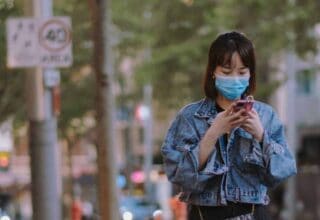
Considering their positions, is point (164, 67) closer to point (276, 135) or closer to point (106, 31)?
point (106, 31)

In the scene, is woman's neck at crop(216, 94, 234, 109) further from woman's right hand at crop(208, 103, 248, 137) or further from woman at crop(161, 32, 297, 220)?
woman's right hand at crop(208, 103, 248, 137)

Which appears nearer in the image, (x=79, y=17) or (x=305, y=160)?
(x=79, y=17)

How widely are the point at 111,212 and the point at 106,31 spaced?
5.30ft

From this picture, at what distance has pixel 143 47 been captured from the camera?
25.5 m

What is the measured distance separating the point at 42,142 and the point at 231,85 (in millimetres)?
6340

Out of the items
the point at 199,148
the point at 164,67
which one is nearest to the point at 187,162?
the point at 199,148

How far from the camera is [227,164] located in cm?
405

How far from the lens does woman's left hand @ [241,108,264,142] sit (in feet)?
12.9

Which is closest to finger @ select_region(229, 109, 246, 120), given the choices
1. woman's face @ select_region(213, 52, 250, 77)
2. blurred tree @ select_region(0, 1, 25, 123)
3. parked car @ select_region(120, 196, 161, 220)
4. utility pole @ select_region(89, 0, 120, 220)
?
woman's face @ select_region(213, 52, 250, 77)

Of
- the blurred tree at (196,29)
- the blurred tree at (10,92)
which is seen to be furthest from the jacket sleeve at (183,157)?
the blurred tree at (196,29)

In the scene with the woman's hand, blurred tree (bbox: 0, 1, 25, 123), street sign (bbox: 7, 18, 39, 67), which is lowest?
blurred tree (bbox: 0, 1, 25, 123)

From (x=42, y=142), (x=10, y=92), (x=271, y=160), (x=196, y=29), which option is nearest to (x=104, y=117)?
(x=42, y=142)

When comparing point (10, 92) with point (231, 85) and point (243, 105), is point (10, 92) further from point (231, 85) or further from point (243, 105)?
point (243, 105)

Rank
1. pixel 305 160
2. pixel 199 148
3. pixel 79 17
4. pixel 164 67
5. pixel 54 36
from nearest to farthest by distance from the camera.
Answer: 1. pixel 199 148
2. pixel 54 36
3. pixel 79 17
4. pixel 164 67
5. pixel 305 160
